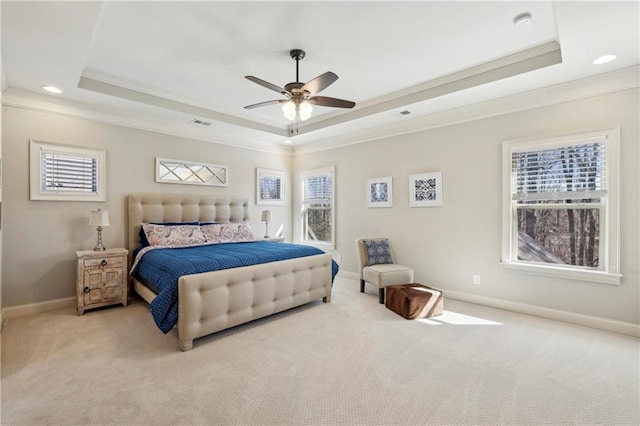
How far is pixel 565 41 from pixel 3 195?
5833mm

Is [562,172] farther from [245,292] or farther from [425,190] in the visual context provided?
[245,292]

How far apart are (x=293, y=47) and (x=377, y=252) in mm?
2984

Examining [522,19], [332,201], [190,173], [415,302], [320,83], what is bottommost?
[415,302]

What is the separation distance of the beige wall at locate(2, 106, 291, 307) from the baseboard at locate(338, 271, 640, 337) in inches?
182

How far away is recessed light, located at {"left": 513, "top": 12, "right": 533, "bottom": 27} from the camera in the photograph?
235 centimetres

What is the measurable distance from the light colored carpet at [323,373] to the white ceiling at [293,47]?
103 inches

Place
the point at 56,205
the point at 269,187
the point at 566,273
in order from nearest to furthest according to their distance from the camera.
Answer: the point at 566,273, the point at 56,205, the point at 269,187

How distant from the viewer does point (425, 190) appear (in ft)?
14.5

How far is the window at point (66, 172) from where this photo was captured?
11.7 feet

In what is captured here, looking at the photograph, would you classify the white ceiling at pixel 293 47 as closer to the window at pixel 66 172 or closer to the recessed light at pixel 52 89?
the recessed light at pixel 52 89

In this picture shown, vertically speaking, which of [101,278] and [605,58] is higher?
[605,58]

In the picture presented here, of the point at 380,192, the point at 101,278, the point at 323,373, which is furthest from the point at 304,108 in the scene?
the point at 101,278

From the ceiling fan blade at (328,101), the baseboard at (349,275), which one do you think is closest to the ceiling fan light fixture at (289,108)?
the ceiling fan blade at (328,101)

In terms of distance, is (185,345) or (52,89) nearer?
(185,345)
